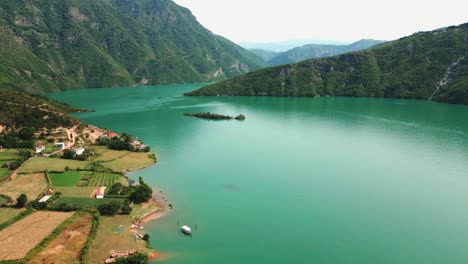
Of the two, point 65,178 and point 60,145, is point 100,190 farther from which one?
point 60,145

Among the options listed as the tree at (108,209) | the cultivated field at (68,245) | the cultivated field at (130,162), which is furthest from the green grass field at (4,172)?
the cultivated field at (68,245)

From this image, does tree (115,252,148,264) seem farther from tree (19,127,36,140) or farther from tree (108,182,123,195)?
tree (19,127,36,140)

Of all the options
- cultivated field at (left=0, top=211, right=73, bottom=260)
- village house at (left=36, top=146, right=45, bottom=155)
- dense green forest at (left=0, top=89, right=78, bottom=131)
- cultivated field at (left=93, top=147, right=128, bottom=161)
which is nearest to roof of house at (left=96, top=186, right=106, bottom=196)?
cultivated field at (left=0, top=211, right=73, bottom=260)

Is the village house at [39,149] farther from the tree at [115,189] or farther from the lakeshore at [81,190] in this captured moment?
the tree at [115,189]

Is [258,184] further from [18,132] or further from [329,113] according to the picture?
[329,113]

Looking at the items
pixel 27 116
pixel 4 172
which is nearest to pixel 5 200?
pixel 4 172

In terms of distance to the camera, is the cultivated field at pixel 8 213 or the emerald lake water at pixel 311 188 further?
the cultivated field at pixel 8 213

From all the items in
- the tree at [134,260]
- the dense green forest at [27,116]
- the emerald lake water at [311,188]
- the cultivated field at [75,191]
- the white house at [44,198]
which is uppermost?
the dense green forest at [27,116]
